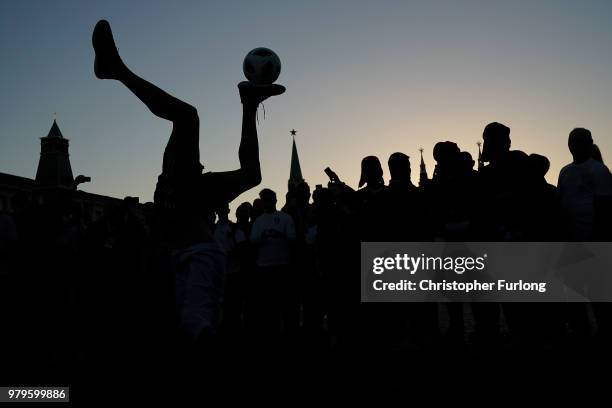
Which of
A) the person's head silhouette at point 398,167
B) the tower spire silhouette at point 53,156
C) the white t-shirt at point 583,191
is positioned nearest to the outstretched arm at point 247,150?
the person's head silhouette at point 398,167

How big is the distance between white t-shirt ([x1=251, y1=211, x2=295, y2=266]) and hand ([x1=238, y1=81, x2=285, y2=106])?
4717mm

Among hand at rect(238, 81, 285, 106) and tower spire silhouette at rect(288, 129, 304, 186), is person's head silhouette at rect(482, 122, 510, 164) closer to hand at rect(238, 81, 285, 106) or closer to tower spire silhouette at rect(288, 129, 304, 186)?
hand at rect(238, 81, 285, 106)

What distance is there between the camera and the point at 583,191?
561 centimetres

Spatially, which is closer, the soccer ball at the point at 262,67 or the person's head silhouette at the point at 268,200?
the soccer ball at the point at 262,67

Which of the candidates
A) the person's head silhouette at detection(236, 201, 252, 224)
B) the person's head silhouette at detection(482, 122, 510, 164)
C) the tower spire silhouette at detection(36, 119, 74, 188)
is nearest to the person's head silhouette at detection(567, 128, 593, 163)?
the person's head silhouette at detection(482, 122, 510, 164)

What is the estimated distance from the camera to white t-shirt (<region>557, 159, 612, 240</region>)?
18.2 feet

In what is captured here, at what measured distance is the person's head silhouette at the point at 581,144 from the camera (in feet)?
18.9

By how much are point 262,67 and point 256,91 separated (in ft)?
A: 1.68

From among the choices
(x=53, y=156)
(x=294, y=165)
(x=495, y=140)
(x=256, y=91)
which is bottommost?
(x=256, y=91)

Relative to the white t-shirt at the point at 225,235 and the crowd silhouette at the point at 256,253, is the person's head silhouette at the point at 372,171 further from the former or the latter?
the white t-shirt at the point at 225,235

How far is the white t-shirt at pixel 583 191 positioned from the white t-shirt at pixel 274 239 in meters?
4.06

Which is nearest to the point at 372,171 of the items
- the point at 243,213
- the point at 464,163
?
the point at 464,163

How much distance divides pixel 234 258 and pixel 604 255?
222 inches

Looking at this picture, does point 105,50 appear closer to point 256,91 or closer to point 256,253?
point 256,91
